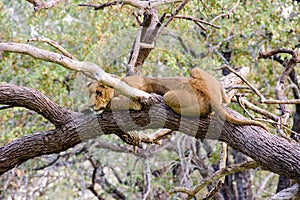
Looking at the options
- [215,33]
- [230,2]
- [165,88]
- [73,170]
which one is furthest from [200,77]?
[73,170]

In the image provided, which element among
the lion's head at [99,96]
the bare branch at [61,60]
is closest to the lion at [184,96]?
the lion's head at [99,96]

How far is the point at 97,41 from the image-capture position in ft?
24.2

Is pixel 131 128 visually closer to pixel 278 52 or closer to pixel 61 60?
pixel 61 60

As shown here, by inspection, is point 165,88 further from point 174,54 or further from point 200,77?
point 174,54

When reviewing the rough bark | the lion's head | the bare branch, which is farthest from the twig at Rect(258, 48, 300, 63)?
the bare branch

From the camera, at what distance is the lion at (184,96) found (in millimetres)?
3491

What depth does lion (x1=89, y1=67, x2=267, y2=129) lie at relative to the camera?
11.5ft

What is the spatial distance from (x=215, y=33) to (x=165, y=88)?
12.2 ft

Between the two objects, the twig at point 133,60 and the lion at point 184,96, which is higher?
the twig at point 133,60

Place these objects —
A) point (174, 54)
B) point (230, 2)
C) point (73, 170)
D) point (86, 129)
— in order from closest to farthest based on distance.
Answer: point (86, 129)
point (230, 2)
point (174, 54)
point (73, 170)

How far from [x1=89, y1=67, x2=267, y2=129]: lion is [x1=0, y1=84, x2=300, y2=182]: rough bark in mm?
53

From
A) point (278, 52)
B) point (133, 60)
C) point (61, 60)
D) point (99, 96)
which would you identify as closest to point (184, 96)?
point (99, 96)

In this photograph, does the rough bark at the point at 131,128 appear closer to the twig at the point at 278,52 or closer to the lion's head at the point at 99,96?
the lion's head at the point at 99,96

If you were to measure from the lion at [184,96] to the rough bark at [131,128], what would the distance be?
0.05m
